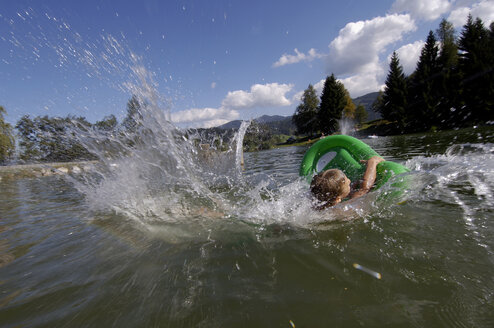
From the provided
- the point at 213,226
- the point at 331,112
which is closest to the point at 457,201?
the point at 213,226

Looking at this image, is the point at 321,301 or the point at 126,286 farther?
the point at 126,286

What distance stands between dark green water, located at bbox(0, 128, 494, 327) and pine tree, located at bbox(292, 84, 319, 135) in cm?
5367

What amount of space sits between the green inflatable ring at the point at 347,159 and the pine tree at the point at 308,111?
52.2 m

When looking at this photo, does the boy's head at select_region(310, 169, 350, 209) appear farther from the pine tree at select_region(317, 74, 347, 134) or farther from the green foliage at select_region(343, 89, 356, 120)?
the green foliage at select_region(343, 89, 356, 120)

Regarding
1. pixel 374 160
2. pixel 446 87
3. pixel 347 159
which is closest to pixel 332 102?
pixel 446 87

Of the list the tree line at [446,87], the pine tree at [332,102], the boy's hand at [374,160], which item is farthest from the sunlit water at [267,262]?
the pine tree at [332,102]

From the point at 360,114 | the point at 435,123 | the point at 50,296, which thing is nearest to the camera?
the point at 50,296

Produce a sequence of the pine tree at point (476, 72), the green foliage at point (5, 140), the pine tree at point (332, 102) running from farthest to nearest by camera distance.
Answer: the pine tree at point (332, 102)
the pine tree at point (476, 72)
the green foliage at point (5, 140)

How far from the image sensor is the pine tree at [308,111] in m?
55.9

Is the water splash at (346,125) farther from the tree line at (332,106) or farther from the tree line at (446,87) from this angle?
the tree line at (446,87)

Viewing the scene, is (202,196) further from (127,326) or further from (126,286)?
(127,326)

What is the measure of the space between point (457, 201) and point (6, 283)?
546 cm

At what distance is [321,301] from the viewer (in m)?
1.67

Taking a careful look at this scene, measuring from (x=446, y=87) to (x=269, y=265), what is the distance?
40.4 m
